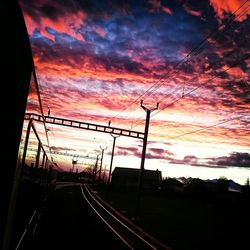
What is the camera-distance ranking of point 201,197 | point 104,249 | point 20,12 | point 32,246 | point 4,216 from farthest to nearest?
point 201,197, point 104,249, point 32,246, point 4,216, point 20,12

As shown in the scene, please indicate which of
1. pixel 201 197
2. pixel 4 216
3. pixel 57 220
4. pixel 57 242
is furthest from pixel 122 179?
pixel 4 216

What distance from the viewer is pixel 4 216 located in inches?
143

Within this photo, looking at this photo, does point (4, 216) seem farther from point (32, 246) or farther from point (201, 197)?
point (201, 197)

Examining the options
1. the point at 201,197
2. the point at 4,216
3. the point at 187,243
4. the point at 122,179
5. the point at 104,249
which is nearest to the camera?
the point at 4,216

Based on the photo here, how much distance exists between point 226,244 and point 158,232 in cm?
381

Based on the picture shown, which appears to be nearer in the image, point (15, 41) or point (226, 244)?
point (15, 41)

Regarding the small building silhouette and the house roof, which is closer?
the small building silhouette

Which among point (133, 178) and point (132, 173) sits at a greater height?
point (132, 173)

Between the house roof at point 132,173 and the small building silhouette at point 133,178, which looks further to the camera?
the house roof at point 132,173

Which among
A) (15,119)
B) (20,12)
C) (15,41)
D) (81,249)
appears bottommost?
(81,249)

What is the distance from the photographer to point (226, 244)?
2022cm

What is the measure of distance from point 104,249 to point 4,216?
11461 mm

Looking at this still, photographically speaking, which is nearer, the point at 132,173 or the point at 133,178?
the point at 133,178

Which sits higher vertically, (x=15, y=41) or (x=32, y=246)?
(x=15, y=41)
